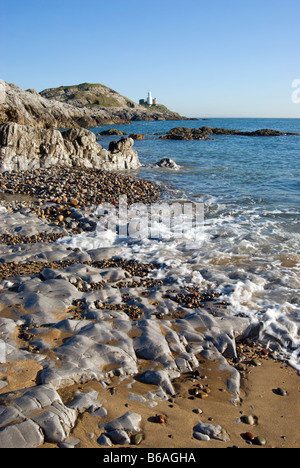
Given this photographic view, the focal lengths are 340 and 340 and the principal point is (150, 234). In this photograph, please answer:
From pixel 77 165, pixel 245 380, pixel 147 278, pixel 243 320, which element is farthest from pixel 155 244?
pixel 77 165

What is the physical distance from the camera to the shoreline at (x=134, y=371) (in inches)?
151

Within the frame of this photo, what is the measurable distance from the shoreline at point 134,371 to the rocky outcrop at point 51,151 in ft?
39.8

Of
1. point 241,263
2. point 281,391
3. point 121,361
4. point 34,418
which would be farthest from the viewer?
point 241,263

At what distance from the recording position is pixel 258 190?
18.1 metres

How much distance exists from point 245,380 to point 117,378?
1845 millimetres

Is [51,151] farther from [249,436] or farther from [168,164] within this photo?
[249,436]

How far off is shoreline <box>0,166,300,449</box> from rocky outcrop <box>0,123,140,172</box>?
477 inches

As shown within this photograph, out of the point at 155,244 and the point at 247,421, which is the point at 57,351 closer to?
the point at 247,421

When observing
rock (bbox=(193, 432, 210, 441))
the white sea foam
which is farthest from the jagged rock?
the white sea foam

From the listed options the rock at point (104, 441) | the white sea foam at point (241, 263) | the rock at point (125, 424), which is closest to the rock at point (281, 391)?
the white sea foam at point (241, 263)

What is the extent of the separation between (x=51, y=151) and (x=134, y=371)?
17.0 m

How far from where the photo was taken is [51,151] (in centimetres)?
1936

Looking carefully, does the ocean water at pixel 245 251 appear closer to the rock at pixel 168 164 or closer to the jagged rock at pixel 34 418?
the jagged rock at pixel 34 418

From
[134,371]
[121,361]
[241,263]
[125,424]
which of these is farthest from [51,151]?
[125,424]
